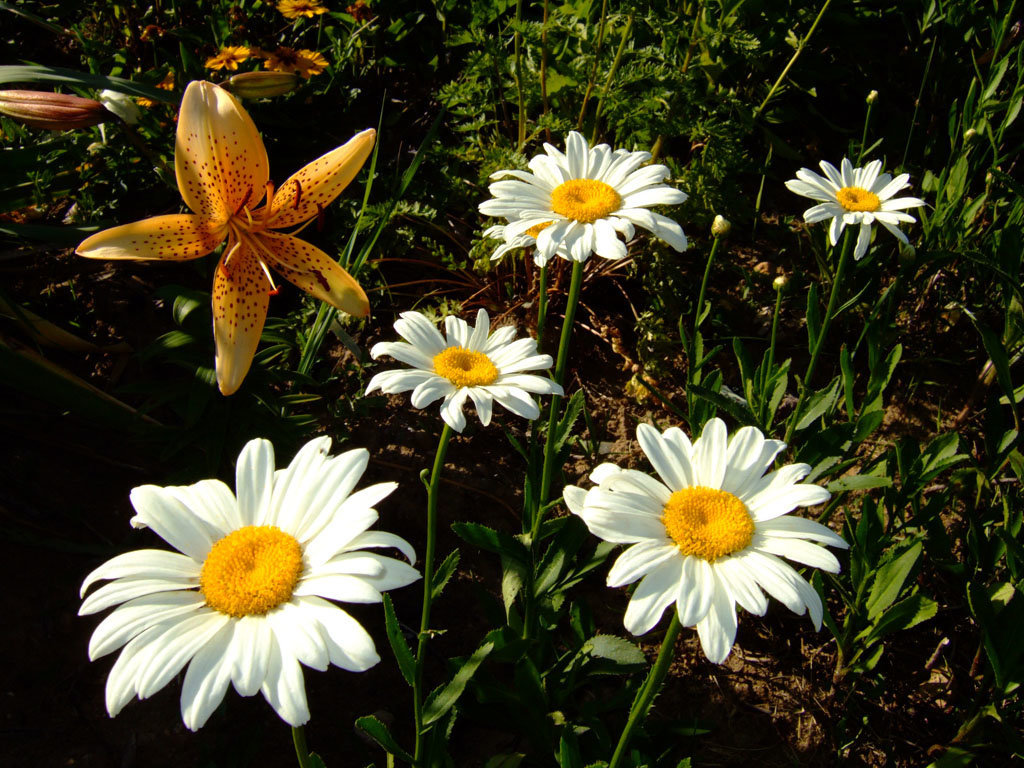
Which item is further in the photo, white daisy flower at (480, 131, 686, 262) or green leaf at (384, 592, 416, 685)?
white daisy flower at (480, 131, 686, 262)

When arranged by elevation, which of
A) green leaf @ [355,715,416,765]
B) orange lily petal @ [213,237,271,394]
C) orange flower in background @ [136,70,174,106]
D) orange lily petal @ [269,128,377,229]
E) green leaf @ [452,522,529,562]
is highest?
orange lily petal @ [269,128,377,229]

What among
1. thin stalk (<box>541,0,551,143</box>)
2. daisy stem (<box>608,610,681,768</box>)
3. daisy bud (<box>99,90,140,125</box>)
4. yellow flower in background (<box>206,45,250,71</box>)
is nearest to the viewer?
daisy stem (<box>608,610,681,768</box>)

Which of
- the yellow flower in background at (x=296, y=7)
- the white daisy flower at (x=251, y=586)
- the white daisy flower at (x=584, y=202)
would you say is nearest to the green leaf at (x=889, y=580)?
the white daisy flower at (x=584, y=202)

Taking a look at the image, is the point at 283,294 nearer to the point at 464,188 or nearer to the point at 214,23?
the point at 464,188

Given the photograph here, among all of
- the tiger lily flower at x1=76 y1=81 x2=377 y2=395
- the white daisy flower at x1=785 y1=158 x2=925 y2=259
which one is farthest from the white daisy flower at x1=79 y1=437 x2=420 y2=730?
the white daisy flower at x1=785 y1=158 x2=925 y2=259

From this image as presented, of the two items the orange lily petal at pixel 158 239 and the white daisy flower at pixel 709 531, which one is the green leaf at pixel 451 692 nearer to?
the white daisy flower at pixel 709 531

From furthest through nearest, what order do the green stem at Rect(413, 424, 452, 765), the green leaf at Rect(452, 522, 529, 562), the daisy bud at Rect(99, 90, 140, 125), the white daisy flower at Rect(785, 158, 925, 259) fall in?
the white daisy flower at Rect(785, 158, 925, 259) → the green leaf at Rect(452, 522, 529, 562) → the daisy bud at Rect(99, 90, 140, 125) → the green stem at Rect(413, 424, 452, 765)

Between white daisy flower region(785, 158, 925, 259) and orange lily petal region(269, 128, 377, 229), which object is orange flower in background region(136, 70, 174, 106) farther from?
white daisy flower region(785, 158, 925, 259)

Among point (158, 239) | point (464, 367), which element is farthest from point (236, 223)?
point (464, 367)
